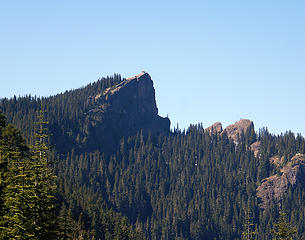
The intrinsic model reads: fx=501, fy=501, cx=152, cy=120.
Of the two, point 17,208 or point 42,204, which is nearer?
point 17,208

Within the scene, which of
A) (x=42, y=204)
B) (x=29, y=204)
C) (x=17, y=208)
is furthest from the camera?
(x=42, y=204)

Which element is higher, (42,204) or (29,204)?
(42,204)

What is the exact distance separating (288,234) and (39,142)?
1554 inches

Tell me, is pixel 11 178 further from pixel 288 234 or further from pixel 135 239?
pixel 135 239

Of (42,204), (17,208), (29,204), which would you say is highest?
(42,204)

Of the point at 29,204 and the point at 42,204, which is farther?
the point at 42,204

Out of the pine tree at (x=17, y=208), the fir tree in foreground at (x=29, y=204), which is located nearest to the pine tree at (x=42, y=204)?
the fir tree in foreground at (x=29, y=204)

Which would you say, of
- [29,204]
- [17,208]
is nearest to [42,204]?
[29,204]

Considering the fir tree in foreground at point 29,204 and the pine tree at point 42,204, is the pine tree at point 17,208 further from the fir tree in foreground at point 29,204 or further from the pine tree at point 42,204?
the pine tree at point 42,204

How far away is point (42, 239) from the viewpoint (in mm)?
39219

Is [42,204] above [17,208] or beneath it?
above

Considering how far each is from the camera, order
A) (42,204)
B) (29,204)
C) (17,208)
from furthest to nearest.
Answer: (42,204) < (29,204) < (17,208)

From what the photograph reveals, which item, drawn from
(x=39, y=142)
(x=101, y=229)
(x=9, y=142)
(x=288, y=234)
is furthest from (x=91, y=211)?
(x=39, y=142)

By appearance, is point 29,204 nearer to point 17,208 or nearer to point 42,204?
point 17,208
